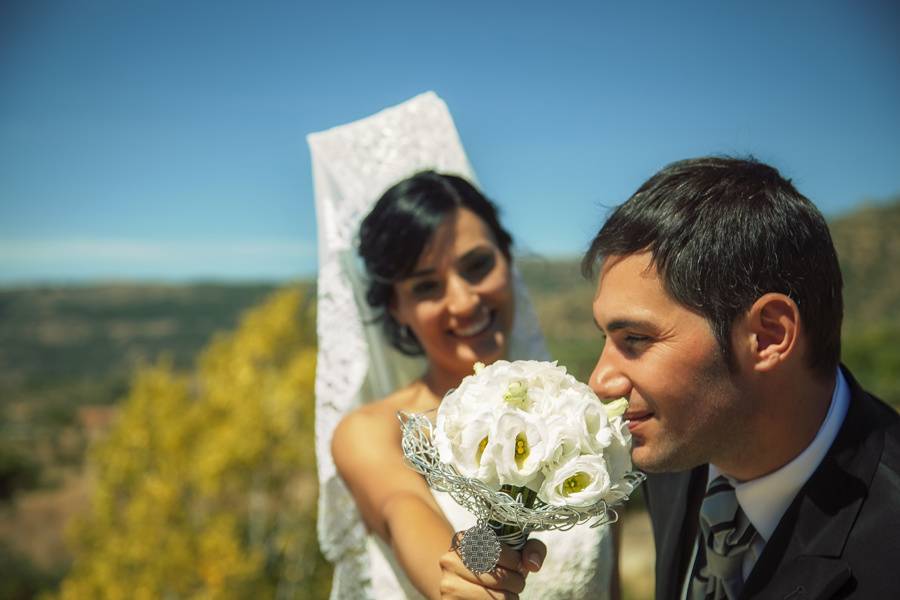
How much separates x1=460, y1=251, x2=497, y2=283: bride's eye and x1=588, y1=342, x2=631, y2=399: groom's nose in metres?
1.22

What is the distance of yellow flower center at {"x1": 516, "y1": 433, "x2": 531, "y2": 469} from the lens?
1.58 m

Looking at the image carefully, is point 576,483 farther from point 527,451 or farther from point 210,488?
point 210,488

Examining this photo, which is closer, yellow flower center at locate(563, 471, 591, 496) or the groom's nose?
yellow flower center at locate(563, 471, 591, 496)

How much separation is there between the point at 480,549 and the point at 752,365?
97 cm

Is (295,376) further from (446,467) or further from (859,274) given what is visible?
(859,274)

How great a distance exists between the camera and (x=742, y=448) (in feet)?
7.16

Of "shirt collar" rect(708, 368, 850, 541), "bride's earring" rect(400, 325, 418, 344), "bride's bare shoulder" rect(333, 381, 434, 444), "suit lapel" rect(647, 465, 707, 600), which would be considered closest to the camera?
"shirt collar" rect(708, 368, 850, 541)

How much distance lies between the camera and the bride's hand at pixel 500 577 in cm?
180

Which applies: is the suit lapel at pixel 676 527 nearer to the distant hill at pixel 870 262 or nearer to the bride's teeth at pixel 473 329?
the bride's teeth at pixel 473 329

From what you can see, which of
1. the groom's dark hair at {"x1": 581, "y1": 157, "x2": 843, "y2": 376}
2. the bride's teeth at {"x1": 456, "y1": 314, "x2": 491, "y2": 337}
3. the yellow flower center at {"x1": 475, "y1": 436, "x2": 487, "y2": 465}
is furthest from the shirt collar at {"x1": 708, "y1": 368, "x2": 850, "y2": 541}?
the bride's teeth at {"x1": 456, "y1": 314, "x2": 491, "y2": 337}

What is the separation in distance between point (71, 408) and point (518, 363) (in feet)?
145

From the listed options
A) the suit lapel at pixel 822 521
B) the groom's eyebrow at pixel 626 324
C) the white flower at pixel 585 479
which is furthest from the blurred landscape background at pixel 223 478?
the white flower at pixel 585 479

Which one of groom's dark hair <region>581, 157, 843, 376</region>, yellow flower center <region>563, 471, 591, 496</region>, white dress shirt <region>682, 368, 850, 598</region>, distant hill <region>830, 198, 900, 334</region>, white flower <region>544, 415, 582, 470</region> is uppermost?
groom's dark hair <region>581, 157, 843, 376</region>

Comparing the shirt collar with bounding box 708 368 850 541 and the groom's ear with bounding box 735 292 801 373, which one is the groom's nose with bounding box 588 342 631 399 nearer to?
the groom's ear with bounding box 735 292 801 373
